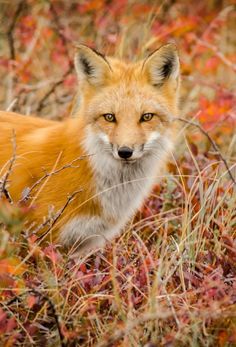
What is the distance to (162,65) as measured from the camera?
400 centimetres

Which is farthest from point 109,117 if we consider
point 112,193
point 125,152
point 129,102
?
point 112,193

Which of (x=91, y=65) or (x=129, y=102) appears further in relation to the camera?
(x=91, y=65)

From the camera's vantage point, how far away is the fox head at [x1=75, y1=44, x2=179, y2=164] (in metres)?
3.69

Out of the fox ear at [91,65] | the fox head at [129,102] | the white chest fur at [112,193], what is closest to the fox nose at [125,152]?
the fox head at [129,102]

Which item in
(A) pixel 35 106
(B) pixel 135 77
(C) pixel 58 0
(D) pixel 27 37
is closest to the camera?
(B) pixel 135 77

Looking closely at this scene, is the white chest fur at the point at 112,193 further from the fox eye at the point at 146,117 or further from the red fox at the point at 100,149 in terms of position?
the fox eye at the point at 146,117

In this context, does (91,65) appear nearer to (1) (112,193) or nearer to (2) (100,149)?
(2) (100,149)

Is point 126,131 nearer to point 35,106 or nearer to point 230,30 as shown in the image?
point 35,106

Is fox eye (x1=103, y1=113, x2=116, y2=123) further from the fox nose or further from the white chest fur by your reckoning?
the fox nose

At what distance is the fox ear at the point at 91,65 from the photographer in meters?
3.91

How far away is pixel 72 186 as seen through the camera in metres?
3.80

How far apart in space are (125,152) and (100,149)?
11.6 inches

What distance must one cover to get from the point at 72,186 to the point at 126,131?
0.47 meters

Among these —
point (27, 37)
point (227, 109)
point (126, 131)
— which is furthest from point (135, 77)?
point (27, 37)
